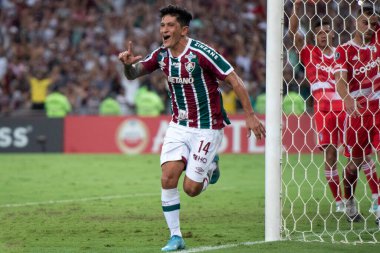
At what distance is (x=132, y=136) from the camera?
21.4 metres

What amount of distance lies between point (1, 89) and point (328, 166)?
1426 centimetres

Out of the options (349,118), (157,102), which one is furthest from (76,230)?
(157,102)

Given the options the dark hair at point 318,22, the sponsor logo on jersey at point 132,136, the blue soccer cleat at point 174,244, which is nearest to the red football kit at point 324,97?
the dark hair at point 318,22

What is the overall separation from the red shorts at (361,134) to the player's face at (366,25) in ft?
2.96

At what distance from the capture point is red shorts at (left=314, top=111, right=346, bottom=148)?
36.5 feet

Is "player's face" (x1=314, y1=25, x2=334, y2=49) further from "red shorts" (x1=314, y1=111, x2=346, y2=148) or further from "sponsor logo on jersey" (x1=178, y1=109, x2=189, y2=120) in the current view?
Result: "sponsor logo on jersey" (x1=178, y1=109, x2=189, y2=120)

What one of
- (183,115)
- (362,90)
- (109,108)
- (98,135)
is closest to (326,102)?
(362,90)

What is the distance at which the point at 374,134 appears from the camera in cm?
1030

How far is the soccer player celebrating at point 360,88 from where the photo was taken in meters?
9.88

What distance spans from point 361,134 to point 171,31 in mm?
3010

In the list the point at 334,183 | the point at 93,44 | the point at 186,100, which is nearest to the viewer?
the point at 186,100

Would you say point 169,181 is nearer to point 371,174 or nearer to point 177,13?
point 177,13

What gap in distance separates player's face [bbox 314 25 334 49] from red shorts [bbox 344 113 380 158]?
43.0 inches

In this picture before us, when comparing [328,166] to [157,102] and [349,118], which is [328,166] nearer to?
[349,118]
